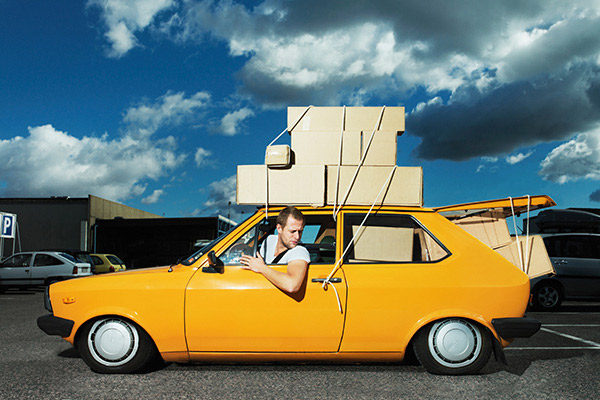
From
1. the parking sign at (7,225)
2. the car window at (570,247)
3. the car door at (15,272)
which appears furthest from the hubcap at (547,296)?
the parking sign at (7,225)

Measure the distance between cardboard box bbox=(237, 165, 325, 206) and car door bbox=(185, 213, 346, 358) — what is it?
0.62 meters

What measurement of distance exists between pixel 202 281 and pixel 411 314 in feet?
5.68

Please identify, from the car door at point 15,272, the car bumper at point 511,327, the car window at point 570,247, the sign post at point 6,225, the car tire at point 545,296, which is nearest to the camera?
the car bumper at point 511,327

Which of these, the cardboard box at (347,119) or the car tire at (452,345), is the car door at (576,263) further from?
the cardboard box at (347,119)

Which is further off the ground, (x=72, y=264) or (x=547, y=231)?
(x=547, y=231)

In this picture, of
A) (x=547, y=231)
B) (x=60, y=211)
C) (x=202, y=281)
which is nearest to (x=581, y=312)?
(x=547, y=231)

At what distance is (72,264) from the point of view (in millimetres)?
16391

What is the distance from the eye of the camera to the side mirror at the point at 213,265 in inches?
162

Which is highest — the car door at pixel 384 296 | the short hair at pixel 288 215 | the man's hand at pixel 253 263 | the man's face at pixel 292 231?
the short hair at pixel 288 215

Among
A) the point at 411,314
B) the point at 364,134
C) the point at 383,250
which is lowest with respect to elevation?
the point at 411,314

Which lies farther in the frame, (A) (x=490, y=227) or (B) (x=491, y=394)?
(A) (x=490, y=227)

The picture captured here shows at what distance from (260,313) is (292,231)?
0.71m

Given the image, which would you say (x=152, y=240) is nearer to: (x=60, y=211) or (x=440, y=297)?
(x=60, y=211)

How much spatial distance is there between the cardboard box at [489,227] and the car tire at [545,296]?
703cm
